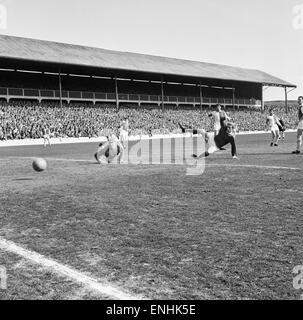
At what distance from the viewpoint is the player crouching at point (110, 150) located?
1492 centimetres

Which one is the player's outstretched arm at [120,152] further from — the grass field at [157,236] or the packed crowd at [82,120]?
the packed crowd at [82,120]

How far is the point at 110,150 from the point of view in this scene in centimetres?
1516

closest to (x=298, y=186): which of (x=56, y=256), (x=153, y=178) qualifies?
(x=153, y=178)

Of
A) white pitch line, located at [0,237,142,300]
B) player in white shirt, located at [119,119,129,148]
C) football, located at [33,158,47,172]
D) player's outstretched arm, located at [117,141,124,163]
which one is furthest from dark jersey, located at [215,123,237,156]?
white pitch line, located at [0,237,142,300]

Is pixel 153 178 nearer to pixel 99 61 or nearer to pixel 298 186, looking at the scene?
pixel 298 186

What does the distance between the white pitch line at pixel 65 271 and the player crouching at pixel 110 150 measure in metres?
9.66

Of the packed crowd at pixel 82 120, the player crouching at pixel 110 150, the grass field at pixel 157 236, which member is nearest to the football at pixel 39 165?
the grass field at pixel 157 236

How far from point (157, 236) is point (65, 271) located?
4.71 feet

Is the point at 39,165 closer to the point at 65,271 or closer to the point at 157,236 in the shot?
the point at 157,236

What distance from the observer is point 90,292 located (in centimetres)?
363

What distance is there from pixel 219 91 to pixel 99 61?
2166 cm

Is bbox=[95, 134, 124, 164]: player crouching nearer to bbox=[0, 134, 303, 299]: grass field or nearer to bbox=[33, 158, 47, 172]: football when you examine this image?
bbox=[33, 158, 47, 172]: football

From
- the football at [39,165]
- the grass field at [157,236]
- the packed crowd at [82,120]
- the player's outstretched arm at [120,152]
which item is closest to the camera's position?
the grass field at [157,236]

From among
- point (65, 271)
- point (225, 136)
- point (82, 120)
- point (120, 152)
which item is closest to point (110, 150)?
point (120, 152)
